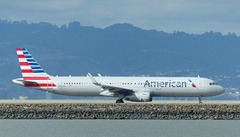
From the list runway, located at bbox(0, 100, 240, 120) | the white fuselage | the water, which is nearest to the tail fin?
the white fuselage

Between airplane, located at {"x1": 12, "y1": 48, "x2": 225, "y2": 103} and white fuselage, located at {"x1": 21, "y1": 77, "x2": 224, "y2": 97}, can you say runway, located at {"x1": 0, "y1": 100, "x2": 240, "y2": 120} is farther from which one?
white fuselage, located at {"x1": 21, "y1": 77, "x2": 224, "y2": 97}

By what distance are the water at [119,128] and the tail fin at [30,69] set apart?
1837cm

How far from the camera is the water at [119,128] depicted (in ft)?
182

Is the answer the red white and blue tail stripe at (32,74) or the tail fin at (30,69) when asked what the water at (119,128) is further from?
the tail fin at (30,69)

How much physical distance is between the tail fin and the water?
1837 centimetres

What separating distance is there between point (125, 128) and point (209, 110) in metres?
13.4

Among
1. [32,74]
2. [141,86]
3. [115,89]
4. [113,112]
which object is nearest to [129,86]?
[141,86]

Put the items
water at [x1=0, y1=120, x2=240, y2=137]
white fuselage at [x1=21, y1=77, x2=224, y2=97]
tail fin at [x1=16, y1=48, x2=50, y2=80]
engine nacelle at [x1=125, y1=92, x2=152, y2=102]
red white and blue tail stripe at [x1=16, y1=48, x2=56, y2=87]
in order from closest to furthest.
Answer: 1. water at [x1=0, y1=120, x2=240, y2=137]
2. engine nacelle at [x1=125, y1=92, x2=152, y2=102]
3. white fuselage at [x1=21, y1=77, x2=224, y2=97]
4. red white and blue tail stripe at [x1=16, y1=48, x2=56, y2=87]
5. tail fin at [x1=16, y1=48, x2=50, y2=80]

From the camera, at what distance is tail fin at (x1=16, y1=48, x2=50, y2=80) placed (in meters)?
83.4

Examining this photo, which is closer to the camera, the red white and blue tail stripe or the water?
the water

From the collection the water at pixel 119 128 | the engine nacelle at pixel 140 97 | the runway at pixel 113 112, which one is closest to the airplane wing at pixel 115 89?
the engine nacelle at pixel 140 97

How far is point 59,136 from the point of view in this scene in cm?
5375

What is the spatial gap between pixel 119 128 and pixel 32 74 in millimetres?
27781

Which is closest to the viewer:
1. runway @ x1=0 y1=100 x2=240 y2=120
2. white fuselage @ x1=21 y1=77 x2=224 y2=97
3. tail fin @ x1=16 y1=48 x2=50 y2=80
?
runway @ x1=0 y1=100 x2=240 y2=120
